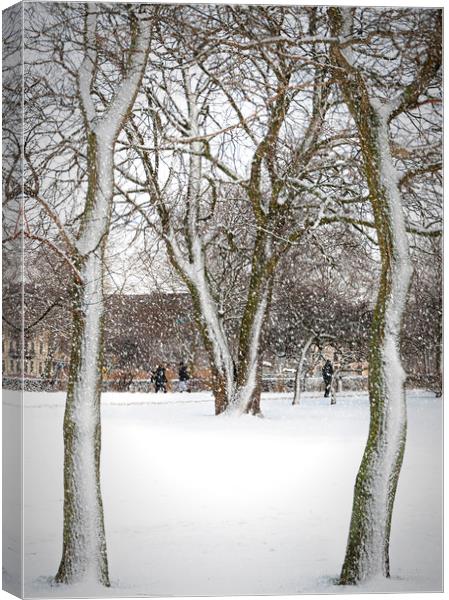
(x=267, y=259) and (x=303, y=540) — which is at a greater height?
(x=267, y=259)

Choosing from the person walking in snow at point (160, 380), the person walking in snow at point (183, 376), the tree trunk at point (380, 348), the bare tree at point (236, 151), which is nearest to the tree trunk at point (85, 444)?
the person walking in snow at point (160, 380)

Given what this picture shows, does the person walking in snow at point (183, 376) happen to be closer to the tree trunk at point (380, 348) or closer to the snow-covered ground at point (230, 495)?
the snow-covered ground at point (230, 495)

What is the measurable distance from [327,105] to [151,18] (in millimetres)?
1405

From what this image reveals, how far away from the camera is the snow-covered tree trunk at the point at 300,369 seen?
8.13m

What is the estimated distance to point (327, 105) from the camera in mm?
8188

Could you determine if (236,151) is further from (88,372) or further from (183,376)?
(88,372)

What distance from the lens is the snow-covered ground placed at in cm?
784

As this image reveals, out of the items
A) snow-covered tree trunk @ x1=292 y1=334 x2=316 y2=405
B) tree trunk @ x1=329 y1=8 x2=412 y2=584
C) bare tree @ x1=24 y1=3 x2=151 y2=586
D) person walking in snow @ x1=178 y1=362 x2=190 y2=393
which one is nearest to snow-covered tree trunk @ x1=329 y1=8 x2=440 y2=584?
tree trunk @ x1=329 y1=8 x2=412 y2=584

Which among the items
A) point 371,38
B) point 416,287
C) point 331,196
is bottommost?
point 416,287

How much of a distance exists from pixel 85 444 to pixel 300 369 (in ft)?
5.33

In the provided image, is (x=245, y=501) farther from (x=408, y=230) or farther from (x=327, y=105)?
(x=327, y=105)

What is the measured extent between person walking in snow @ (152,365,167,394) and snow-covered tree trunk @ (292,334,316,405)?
94 centimetres

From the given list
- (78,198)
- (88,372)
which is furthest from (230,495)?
(78,198)

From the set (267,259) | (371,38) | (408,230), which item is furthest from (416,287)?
(371,38)
